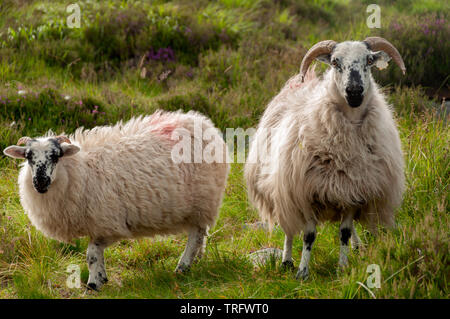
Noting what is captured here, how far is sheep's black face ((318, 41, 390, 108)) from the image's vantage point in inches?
167

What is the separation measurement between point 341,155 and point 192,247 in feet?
5.26

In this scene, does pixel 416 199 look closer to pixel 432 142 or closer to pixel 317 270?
pixel 432 142

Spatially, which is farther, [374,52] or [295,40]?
[295,40]

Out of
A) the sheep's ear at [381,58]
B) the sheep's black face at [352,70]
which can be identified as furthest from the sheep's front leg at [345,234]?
the sheep's ear at [381,58]

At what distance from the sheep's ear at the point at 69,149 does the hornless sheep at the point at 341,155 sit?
5.13 feet

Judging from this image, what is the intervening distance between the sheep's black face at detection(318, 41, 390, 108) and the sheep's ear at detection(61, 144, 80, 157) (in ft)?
6.73

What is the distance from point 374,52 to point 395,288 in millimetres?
1907

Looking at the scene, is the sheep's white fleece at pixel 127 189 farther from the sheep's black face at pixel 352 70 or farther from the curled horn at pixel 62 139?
the sheep's black face at pixel 352 70

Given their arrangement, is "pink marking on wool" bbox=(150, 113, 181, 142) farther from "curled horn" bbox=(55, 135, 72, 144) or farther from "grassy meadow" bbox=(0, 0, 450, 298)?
"grassy meadow" bbox=(0, 0, 450, 298)

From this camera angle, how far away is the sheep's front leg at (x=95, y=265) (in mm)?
4715

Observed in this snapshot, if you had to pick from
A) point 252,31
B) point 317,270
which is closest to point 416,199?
point 317,270

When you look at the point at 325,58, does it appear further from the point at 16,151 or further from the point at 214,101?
the point at 214,101

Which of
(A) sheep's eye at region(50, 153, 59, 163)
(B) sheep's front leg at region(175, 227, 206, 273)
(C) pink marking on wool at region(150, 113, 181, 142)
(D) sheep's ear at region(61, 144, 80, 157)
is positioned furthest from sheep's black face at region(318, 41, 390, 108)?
(A) sheep's eye at region(50, 153, 59, 163)

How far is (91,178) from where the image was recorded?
4.74 meters
